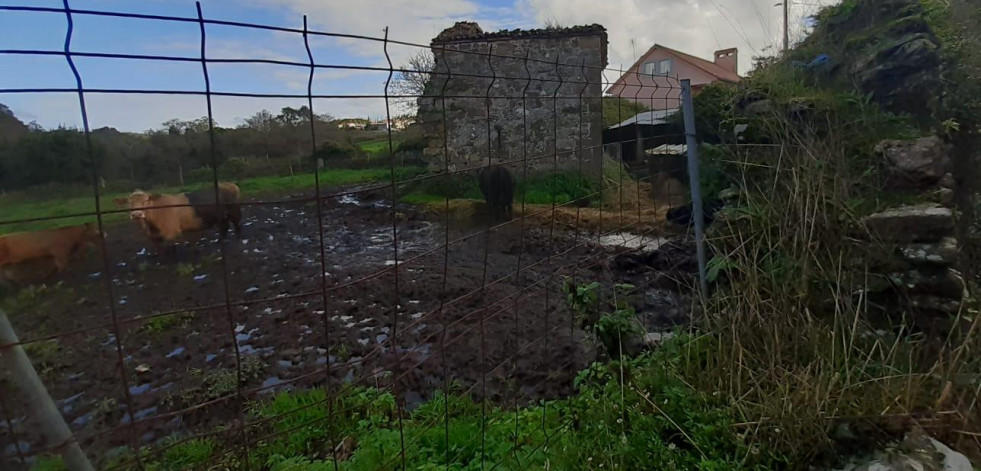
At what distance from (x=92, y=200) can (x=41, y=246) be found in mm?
3390

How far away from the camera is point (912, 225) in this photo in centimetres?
310

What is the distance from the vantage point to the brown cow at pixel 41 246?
6043mm

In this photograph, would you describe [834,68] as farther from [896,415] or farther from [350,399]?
[350,399]

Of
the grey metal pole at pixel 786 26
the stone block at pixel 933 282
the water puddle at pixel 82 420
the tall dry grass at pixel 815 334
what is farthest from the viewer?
the grey metal pole at pixel 786 26

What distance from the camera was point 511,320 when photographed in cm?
Answer: 504

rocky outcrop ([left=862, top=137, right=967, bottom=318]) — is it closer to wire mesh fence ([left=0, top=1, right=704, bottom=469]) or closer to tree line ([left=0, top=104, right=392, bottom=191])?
wire mesh fence ([left=0, top=1, right=704, bottom=469])

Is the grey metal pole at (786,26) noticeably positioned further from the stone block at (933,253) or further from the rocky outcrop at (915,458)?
the rocky outcrop at (915,458)

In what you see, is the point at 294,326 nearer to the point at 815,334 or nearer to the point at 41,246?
the point at 41,246

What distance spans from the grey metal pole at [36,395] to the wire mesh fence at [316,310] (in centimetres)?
7

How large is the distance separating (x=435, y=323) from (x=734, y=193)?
2.92 meters

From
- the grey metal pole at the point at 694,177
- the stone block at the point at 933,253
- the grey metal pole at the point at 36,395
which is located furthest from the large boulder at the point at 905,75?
the grey metal pole at the point at 36,395

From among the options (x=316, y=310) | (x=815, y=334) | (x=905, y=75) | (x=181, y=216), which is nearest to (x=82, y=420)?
(x=316, y=310)

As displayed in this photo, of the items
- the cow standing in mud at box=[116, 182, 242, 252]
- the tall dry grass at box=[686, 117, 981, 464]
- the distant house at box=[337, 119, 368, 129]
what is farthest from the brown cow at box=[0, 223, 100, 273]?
the tall dry grass at box=[686, 117, 981, 464]

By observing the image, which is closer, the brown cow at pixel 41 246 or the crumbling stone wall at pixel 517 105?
the brown cow at pixel 41 246
